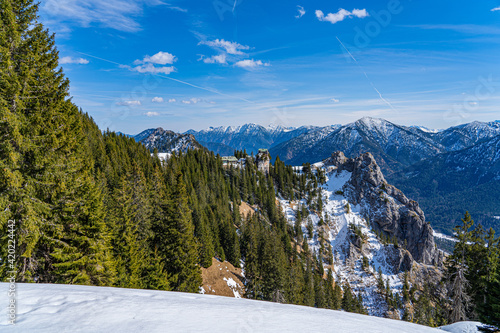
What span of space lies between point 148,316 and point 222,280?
4066 centimetres

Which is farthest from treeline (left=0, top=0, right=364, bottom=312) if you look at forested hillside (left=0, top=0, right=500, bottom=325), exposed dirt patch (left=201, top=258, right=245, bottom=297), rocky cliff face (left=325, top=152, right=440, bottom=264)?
rocky cliff face (left=325, top=152, right=440, bottom=264)

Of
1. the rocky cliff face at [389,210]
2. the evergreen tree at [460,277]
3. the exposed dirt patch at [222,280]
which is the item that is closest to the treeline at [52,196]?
the exposed dirt patch at [222,280]

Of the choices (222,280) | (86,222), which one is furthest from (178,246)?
(222,280)

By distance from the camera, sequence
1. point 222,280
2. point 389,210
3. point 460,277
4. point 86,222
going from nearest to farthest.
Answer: point 86,222, point 460,277, point 222,280, point 389,210

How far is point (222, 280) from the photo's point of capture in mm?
42062

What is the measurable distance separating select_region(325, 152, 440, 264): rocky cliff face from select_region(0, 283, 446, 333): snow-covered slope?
12885cm

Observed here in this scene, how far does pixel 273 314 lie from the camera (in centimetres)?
660

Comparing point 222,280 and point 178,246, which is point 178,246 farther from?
point 222,280

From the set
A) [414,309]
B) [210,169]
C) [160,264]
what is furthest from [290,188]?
[160,264]

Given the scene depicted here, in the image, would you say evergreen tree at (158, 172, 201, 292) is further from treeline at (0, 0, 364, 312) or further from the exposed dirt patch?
the exposed dirt patch

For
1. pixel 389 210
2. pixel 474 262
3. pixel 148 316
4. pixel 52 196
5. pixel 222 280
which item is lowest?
pixel 222 280

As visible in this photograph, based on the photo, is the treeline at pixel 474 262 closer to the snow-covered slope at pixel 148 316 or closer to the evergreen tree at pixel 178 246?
the snow-covered slope at pixel 148 316

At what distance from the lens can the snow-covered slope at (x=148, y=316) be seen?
481cm

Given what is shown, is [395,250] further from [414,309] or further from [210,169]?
[210,169]
